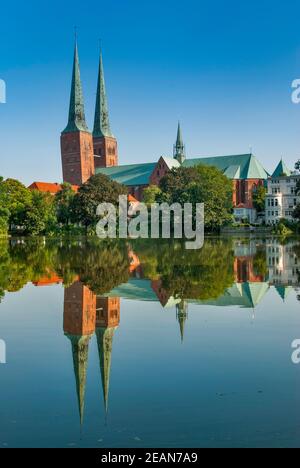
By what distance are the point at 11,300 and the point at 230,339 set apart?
7.56 metres

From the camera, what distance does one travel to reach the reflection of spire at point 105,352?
22.4 feet

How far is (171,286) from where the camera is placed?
1645 centimetres

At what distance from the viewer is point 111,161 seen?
133m

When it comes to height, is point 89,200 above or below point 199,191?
below

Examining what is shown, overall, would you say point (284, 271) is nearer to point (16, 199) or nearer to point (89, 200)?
point (89, 200)

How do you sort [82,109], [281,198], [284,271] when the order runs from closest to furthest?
[284,271] < [281,198] < [82,109]

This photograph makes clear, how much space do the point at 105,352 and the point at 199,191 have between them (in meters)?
60.5

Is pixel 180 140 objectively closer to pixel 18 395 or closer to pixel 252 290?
pixel 252 290

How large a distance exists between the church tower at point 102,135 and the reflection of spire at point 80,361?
119 metres

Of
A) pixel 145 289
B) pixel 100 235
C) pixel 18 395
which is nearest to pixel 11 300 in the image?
pixel 145 289

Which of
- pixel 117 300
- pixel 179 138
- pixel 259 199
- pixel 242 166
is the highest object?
pixel 179 138

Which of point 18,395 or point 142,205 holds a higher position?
point 142,205

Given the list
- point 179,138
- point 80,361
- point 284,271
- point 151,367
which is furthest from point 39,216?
point 151,367
